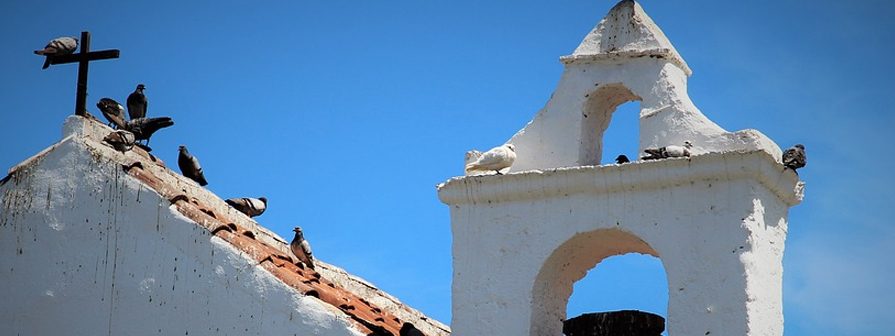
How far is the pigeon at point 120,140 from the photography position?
18.4m

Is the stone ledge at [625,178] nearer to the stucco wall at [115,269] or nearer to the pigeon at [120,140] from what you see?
the stucco wall at [115,269]

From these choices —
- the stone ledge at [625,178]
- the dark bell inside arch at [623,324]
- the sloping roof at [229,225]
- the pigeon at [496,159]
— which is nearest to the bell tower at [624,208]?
the stone ledge at [625,178]

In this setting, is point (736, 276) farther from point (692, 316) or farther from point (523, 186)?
point (523, 186)

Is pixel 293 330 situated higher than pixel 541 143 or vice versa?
pixel 541 143

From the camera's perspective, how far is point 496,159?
1762cm

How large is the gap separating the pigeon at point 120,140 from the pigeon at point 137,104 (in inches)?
49.7

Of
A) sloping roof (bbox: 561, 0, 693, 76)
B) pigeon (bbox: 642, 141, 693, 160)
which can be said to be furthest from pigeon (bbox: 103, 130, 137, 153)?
pigeon (bbox: 642, 141, 693, 160)

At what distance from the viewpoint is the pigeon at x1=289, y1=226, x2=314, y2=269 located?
1958 centimetres

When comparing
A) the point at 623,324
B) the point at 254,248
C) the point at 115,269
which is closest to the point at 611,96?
the point at 623,324

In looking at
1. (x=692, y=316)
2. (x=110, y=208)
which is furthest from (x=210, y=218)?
(x=692, y=316)

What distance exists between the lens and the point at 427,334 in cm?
2058

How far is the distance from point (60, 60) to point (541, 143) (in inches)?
190

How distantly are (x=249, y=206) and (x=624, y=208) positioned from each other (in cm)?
485

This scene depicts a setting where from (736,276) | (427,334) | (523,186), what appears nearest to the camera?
(736,276)
